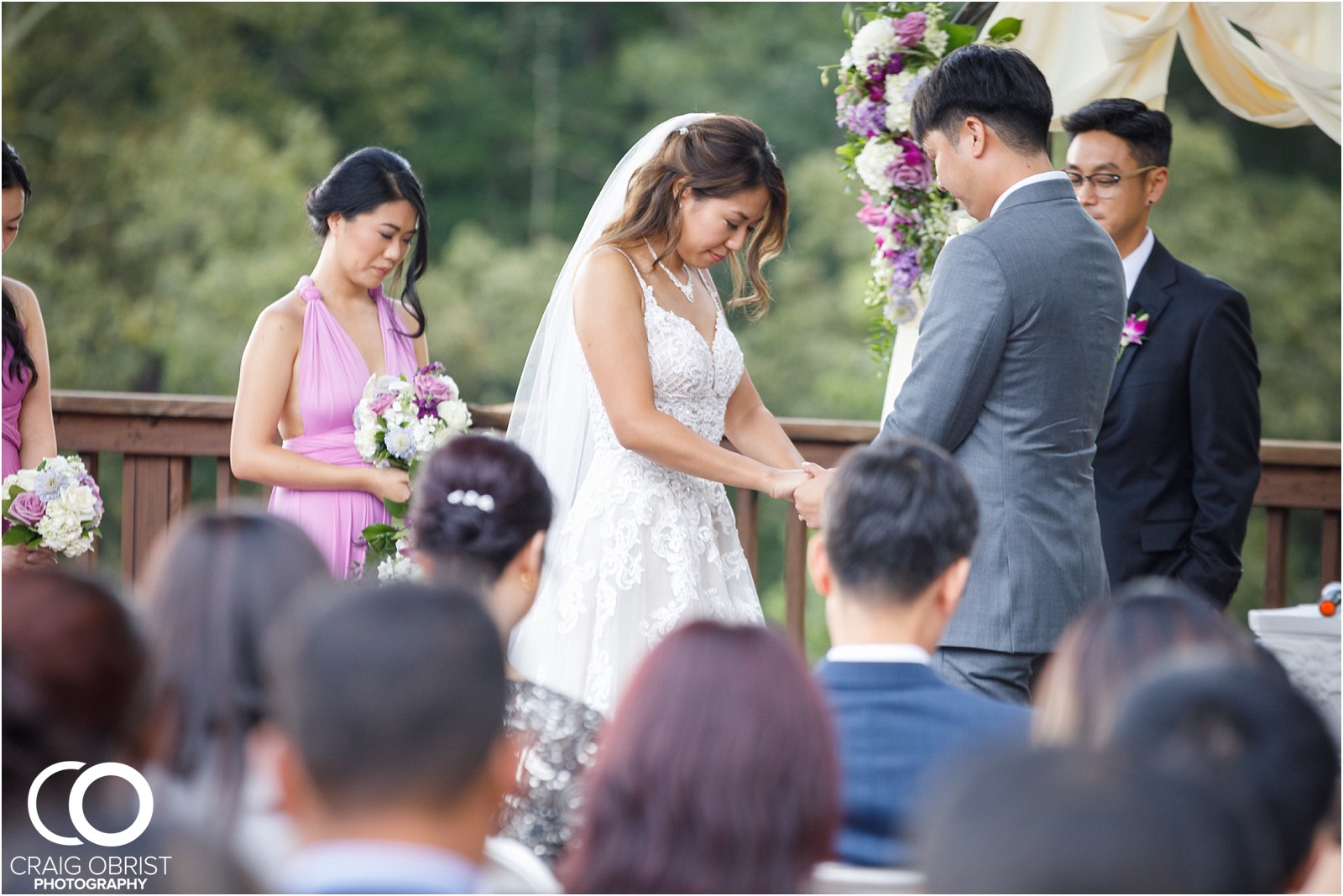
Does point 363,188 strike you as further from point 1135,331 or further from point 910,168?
point 1135,331

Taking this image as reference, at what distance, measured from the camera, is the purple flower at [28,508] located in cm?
288

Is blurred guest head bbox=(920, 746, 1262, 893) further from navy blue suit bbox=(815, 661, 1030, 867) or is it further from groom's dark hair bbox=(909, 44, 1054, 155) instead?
→ groom's dark hair bbox=(909, 44, 1054, 155)

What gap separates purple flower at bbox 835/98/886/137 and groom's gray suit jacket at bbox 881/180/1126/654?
1.02 metres

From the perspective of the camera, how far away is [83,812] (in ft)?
4.16

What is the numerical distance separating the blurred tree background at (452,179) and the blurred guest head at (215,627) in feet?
25.9

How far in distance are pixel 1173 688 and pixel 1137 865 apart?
0.86 feet

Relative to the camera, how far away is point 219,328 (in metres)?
9.95

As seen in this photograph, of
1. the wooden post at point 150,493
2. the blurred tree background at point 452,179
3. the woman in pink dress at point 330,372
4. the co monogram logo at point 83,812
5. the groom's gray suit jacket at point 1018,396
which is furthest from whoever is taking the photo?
the blurred tree background at point 452,179

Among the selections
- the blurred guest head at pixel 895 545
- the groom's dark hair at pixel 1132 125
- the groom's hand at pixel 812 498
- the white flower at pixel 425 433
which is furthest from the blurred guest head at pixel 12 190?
the groom's dark hair at pixel 1132 125

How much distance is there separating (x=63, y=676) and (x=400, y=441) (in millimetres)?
1718

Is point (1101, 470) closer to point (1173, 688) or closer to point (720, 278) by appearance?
point (1173, 688)

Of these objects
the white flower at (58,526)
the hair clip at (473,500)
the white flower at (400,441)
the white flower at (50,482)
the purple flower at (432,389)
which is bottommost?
the white flower at (58,526)

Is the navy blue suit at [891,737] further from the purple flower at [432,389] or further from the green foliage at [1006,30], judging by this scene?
the green foliage at [1006,30]

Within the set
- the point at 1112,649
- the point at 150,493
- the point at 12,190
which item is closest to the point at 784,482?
the point at 1112,649
